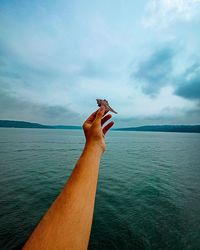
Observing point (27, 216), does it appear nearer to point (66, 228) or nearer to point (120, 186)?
point (120, 186)

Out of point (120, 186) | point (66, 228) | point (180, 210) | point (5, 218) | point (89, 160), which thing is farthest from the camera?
point (120, 186)

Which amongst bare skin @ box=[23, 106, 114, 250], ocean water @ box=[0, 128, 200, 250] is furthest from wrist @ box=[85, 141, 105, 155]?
ocean water @ box=[0, 128, 200, 250]

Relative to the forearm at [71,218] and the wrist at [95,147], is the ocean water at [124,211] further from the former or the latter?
the forearm at [71,218]

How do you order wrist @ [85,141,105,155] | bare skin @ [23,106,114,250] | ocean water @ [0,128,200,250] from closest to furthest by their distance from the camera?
bare skin @ [23,106,114,250] → wrist @ [85,141,105,155] → ocean water @ [0,128,200,250]

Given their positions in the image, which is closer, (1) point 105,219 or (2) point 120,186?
(1) point 105,219

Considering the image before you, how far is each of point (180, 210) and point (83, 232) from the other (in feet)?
44.4

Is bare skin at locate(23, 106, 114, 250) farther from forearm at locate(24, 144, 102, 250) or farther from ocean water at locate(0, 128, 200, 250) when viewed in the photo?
ocean water at locate(0, 128, 200, 250)

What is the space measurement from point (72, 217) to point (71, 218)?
0.03 ft

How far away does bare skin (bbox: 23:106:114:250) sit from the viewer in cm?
105

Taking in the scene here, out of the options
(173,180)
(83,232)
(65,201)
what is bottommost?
(173,180)

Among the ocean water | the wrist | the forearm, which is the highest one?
the wrist

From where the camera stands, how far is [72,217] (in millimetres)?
1166

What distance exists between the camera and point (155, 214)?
36.0 feet

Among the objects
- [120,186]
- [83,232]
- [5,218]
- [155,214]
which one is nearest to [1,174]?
[5,218]
